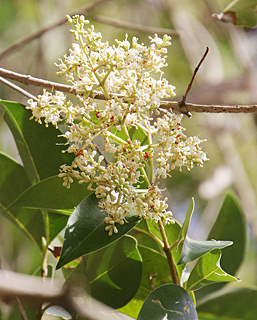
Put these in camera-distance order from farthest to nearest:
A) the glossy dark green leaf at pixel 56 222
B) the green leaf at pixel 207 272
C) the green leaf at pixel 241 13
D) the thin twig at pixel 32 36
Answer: the thin twig at pixel 32 36
the green leaf at pixel 241 13
the glossy dark green leaf at pixel 56 222
the green leaf at pixel 207 272

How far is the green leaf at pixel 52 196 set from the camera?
1028 mm

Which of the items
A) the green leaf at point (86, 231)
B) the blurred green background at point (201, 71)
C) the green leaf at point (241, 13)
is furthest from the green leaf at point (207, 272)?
the blurred green background at point (201, 71)

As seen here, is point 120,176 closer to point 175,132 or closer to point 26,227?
point 175,132

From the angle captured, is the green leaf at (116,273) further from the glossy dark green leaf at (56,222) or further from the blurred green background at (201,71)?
the blurred green background at (201,71)

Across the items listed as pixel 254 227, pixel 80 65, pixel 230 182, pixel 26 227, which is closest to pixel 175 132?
pixel 80 65

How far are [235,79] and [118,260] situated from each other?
186 cm

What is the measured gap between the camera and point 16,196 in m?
1.14

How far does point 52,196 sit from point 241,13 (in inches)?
29.6

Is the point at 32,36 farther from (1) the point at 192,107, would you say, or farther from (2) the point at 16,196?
(1) the point at 192,107

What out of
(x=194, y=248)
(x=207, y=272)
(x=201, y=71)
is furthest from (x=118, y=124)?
(x=201, y=71)

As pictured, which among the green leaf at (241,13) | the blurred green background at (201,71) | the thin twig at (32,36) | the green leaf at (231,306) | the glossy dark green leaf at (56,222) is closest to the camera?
the glossy dark green leaf at (56,222)

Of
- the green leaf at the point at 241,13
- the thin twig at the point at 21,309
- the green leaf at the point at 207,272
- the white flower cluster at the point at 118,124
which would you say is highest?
the green leaf at the point at 241,13

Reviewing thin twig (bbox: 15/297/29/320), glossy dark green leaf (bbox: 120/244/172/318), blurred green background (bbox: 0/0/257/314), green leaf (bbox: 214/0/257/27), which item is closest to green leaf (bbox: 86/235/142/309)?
glossy dark green leaf (bbox: 120/244/172/318)

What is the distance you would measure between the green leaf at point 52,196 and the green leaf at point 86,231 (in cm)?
12
